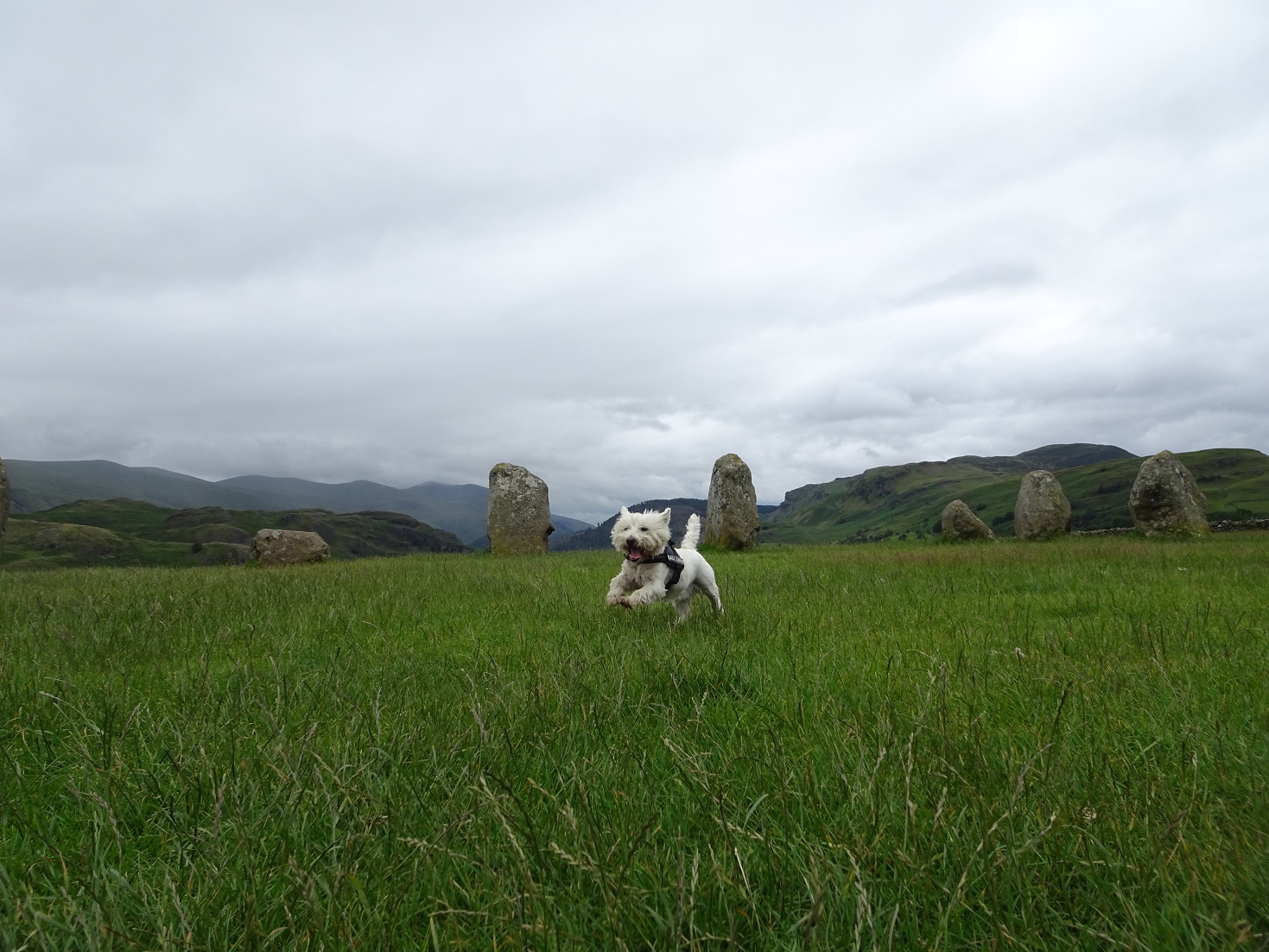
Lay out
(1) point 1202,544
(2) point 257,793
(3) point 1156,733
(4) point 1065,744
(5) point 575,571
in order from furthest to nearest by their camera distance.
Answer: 1. (1) point 1202,544
2. (5) point 575,571
3. (3) point 1156,733
4. (4) point 1065,744
5. (2) point 257,793

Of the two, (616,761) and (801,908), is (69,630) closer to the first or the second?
(616,761)

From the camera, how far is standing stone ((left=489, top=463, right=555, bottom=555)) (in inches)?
914

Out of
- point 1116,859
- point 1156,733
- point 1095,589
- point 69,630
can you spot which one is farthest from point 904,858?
point 1095,589

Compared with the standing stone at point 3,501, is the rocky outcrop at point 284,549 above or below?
below

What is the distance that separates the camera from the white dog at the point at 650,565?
6801mm

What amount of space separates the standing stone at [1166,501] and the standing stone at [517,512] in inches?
825

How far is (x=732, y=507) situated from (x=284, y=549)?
15.1 m

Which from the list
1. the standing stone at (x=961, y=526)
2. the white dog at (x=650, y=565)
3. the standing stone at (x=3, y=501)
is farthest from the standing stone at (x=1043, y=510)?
the standing stone at (x=3, y=501)

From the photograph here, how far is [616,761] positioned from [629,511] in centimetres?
462

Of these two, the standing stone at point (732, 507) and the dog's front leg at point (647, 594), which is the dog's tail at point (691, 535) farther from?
the standing stone at point (732, 507)

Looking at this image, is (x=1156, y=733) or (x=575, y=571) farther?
(x=575, y=571)

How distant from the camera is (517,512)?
931 inches

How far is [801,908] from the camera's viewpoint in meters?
1.85

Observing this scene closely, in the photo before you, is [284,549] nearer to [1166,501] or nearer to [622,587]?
[622,587]
